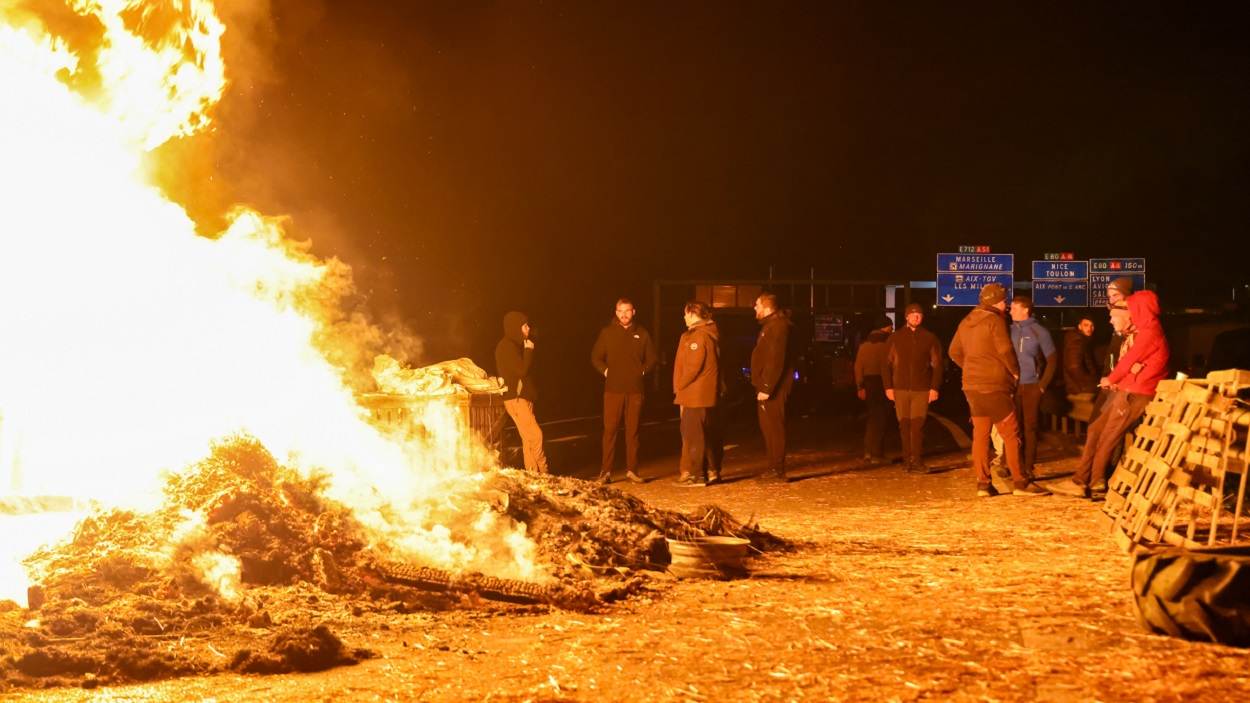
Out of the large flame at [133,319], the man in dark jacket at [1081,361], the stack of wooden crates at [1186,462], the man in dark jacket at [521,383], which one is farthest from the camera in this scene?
the man in dark jacket at [1081,361]

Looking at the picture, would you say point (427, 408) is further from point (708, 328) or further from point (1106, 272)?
point (1106, 272)

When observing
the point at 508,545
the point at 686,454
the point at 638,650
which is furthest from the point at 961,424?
the point at 638,650

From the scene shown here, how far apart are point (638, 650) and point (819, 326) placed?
3351 cm

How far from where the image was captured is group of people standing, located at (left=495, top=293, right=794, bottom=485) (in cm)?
1325

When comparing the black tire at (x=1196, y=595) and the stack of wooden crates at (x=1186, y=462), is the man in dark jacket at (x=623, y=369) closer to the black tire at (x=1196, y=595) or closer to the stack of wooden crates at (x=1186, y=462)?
the stack of wooden crates at (x=1186, y=462)

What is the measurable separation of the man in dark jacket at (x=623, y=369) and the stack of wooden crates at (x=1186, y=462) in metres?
5.92

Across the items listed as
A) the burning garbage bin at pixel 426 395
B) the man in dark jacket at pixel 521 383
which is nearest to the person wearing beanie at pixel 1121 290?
the man in dark jacket at pixel 521 383

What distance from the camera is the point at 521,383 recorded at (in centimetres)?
1335

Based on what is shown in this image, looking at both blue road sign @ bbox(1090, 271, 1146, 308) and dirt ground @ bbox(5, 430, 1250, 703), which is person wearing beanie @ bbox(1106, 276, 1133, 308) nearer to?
→ dirt ground @ bbox(5, 430, 1250, 703)

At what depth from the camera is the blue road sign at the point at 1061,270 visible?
123ft

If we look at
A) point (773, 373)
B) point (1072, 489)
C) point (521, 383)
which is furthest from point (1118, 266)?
point (521, 383)

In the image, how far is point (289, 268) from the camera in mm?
10898

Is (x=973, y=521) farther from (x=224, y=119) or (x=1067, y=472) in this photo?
(x=224, y=119)

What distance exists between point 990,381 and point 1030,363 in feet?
5.37
